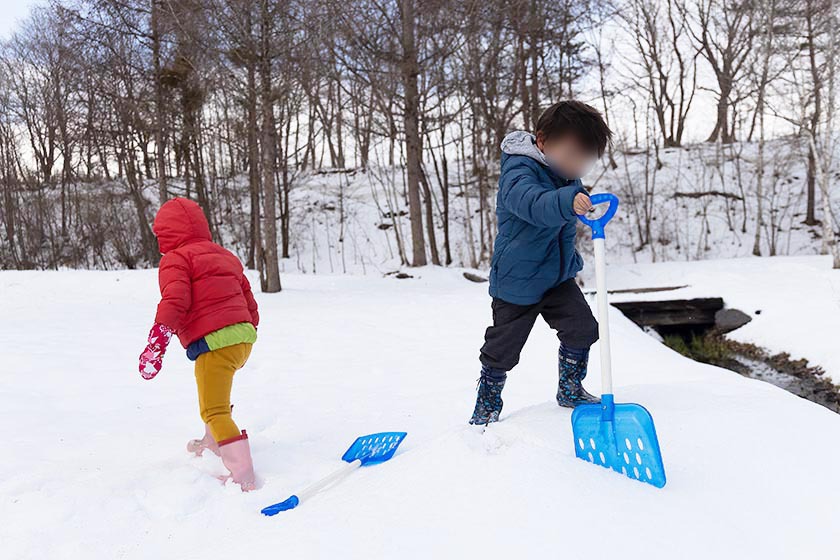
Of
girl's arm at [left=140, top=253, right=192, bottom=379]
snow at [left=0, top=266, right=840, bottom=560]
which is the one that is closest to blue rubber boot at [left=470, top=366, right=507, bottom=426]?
snow at [left=0, top=266, right=840, bottom=560]

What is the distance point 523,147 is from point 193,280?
1627mm

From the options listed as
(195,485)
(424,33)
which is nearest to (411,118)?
(424,33)

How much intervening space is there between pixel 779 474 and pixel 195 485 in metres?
2.27

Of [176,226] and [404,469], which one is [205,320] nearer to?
[176,226]

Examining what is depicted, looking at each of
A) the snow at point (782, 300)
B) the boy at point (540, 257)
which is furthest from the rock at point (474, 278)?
the boy at point (540, 257)

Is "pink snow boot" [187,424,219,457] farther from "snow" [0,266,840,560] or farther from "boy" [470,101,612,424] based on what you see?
"boy" [470,101,612,424]

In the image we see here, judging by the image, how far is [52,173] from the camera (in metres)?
23.0

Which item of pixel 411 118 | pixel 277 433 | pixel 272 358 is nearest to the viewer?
pixel 277 433

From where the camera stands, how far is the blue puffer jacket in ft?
8.27

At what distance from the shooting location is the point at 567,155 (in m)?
2.49

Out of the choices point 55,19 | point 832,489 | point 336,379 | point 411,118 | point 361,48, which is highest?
point 55,19

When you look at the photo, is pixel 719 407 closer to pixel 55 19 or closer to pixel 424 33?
pixel 424 33

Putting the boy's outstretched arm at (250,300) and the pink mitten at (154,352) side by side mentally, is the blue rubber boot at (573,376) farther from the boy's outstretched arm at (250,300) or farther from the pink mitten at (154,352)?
the pink mitten at (154,352)

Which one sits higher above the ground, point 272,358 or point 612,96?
point 612,96
